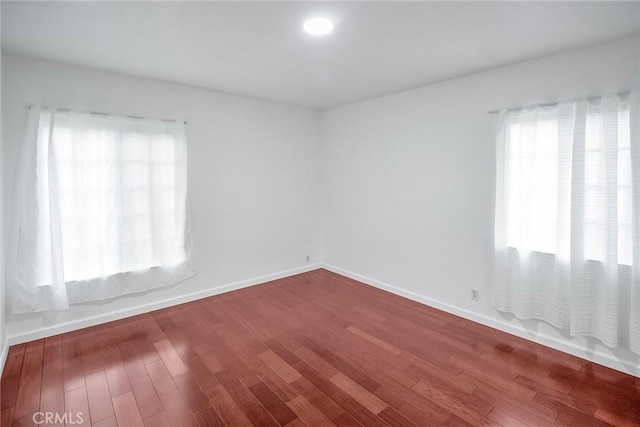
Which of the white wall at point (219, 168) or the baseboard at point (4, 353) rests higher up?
the white wall at point (219, 168)

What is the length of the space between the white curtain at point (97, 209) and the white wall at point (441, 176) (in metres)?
2.27

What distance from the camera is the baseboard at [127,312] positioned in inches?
111

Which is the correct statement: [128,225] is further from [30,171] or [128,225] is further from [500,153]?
[500,153]

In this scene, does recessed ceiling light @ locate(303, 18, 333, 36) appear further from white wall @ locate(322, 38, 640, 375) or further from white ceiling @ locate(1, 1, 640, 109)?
white wall @ locate(322, 38, 640, 375)

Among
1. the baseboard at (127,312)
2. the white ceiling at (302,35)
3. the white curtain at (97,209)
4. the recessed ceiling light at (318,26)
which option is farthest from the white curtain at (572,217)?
the white curtain at (97,209)

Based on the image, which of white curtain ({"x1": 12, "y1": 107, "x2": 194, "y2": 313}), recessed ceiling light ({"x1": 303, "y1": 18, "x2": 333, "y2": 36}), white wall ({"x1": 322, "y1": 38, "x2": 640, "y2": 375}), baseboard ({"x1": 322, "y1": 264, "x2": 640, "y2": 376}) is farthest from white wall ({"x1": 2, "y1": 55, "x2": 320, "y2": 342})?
recessed ceiling light ({"x1": 303, "y1": 18, "x2": 333, "y2": 36})

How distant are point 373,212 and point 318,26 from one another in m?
2.57

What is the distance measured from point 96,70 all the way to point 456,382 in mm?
4149

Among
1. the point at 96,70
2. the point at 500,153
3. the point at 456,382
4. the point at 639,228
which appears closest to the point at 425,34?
the point at 500,153

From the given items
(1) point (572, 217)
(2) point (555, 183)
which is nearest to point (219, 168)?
(2) point (555, 183)

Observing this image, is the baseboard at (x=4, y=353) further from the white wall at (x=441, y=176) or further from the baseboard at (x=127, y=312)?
the white wall at (x=441, y=176)

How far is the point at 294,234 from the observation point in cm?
476

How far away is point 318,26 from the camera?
6.97ft

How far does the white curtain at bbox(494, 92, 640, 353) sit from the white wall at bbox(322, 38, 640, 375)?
155mm
